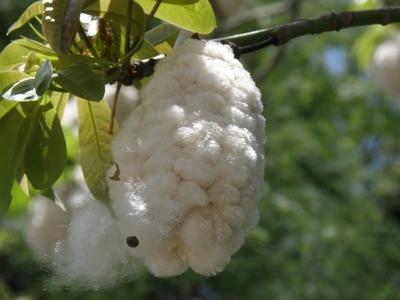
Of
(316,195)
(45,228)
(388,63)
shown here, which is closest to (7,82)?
(45,228)

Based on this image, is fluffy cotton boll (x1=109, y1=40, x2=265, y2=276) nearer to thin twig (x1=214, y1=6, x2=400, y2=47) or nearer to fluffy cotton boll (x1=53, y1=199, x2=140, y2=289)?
fluffy cotton boll (x1=53, y1=199, x2=140, y2=289)

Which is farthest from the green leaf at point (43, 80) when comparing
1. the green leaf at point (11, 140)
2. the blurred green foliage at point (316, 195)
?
the blurred green foliage at point (316, 195)

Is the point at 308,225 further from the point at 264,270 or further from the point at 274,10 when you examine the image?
the point at 274,10

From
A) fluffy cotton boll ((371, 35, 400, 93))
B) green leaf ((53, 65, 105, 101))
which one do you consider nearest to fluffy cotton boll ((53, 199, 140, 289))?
green leaf ((53, 65, 105, 101))

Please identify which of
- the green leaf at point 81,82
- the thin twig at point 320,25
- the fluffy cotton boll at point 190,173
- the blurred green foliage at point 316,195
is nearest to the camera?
the fluffy cotton boll at point 190,173

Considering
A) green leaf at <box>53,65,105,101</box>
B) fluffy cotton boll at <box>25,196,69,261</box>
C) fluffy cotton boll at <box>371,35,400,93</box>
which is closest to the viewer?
green leaf at <box>53,65,105,101</box>

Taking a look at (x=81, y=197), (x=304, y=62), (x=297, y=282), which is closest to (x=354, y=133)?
(x=304, y=62)

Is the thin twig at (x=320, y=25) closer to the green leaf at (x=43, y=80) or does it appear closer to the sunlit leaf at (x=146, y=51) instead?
the sunlit leaf at (x=146, y=51)
